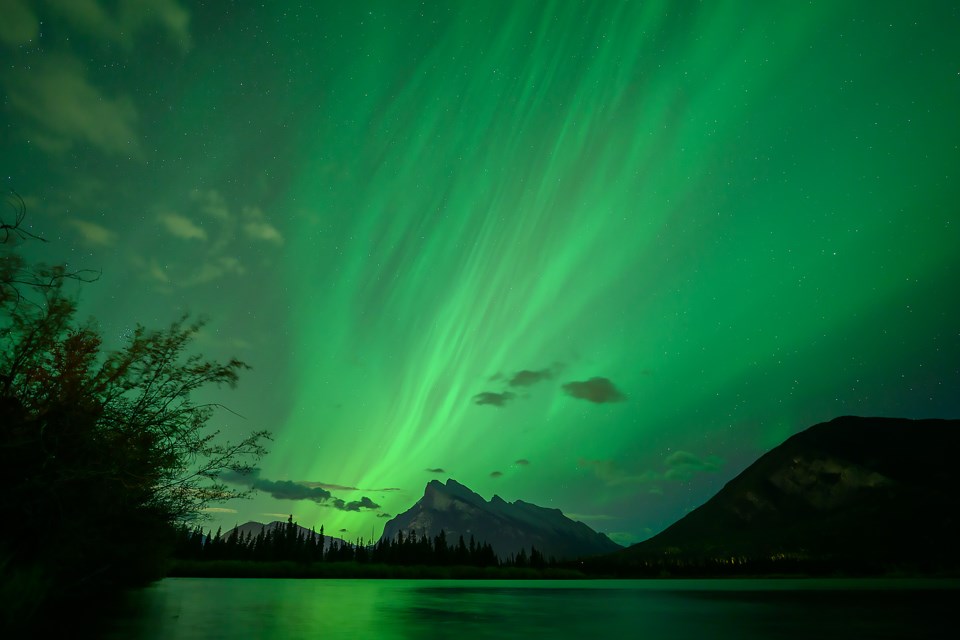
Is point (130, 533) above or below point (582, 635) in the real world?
above

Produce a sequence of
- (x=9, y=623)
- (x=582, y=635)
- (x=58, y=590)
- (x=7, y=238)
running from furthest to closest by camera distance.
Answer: (x=582, y=635)
(x=58, y=590)
(x=9, y=623)
(x=7, y=238)

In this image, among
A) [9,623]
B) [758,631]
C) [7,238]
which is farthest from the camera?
[758,631]

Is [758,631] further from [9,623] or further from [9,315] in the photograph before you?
[9,315]


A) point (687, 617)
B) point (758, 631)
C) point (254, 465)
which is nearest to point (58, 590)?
point (254, 465)

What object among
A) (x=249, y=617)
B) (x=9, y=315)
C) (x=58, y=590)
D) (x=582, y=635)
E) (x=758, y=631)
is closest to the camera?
(x=9, y=315)

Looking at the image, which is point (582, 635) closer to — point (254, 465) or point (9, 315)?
point (254, 465)

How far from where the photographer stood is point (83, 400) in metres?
18.1

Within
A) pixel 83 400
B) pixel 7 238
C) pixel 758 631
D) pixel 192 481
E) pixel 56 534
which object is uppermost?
pixel 7 238

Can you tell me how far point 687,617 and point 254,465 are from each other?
1323 inches

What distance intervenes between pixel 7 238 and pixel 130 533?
1230 inches

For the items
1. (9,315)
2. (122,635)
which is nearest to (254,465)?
(122,635)

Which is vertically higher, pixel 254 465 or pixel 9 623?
pixel 254 465

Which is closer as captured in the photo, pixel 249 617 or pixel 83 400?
pixel 83 400

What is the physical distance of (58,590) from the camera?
79.8 feet
